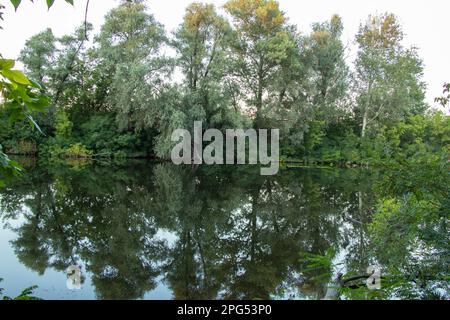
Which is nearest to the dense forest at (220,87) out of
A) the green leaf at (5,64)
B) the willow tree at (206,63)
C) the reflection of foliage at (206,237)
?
the willow tree at (206,63)

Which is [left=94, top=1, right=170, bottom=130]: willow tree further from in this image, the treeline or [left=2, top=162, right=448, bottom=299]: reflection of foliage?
[left=2, top=162, right=448, bottom=299]: reflection of foliage

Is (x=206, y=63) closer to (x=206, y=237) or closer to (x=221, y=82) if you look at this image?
(x=221, y=82)

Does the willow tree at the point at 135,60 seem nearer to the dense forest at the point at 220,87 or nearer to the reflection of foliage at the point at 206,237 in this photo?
the dense forest at the point at 220,87

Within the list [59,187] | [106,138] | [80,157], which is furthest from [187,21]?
[59,187]

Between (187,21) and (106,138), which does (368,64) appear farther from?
(106,138)

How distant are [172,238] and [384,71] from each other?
23.4 m

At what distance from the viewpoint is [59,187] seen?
464 inches

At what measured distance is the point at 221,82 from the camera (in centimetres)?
2453

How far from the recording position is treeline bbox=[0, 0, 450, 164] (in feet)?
77.3

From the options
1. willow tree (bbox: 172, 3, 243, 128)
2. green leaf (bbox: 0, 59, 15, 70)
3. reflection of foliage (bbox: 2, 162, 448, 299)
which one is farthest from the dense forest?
green leaf (bbox: 0, 59, 15, 70)

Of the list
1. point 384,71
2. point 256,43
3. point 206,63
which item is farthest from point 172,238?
point 384,71
